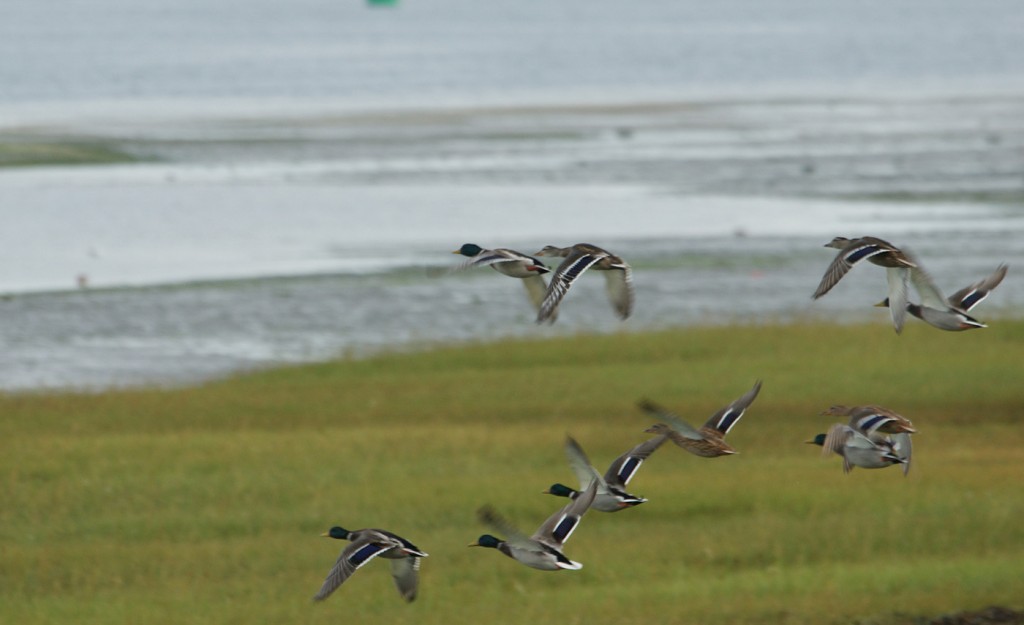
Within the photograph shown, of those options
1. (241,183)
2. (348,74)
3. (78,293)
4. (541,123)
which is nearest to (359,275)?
(78,293)

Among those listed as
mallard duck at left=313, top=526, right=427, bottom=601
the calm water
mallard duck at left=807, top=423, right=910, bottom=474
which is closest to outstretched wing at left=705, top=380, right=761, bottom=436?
mallard duck at left=807, top=423, right=910, bottom=474

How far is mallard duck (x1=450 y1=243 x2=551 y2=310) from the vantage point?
20.8ft

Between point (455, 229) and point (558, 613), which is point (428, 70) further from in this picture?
point (558, 613)

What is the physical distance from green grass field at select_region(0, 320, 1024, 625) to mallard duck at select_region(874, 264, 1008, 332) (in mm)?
6880

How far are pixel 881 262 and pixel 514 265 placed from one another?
1372mm

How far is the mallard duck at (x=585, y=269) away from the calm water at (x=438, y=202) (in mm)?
11600

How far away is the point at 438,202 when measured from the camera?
51.9 meters

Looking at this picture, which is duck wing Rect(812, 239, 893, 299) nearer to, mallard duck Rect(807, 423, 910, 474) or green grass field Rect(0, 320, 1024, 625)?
mallard duck Rect(807, 423, 910, 474)

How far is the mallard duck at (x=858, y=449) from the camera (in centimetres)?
646

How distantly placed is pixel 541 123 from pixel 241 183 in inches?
1051

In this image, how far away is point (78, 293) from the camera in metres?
36.2

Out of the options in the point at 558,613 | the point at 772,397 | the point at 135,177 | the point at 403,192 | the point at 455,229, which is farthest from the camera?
the point at 135,177

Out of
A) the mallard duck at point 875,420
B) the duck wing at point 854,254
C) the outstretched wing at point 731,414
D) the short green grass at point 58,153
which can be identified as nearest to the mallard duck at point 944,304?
the duck wing at point 854,254

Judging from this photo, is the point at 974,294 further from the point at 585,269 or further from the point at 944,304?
the point at 585,269
